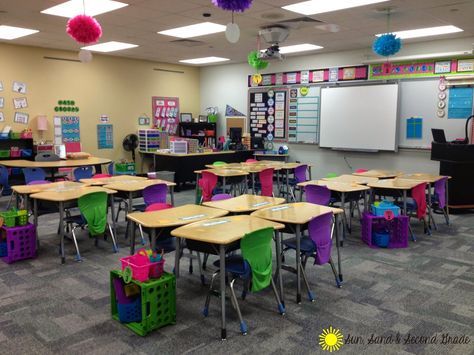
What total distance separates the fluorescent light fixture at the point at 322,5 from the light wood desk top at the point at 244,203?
9.00 ft

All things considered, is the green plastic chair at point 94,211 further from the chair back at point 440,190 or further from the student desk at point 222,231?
the chair back at point 440,190

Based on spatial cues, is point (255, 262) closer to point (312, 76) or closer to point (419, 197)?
point (419, 197)

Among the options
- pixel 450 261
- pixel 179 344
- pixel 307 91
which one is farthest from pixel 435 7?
pixel 179 344

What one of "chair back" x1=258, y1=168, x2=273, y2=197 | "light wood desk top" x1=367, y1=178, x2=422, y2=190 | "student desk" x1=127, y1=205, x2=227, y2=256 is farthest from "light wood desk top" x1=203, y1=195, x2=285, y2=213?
"chair back" x1=258, y1=168, x2=273, y2=197

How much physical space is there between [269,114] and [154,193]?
602cm

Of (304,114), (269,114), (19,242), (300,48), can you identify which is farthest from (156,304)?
(269,114)

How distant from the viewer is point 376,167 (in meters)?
8.85

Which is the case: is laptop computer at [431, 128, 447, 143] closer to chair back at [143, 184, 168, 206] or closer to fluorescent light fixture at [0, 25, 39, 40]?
chair back at [143, 184, 168, 206]

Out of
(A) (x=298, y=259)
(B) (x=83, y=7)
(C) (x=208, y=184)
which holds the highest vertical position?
(B) (x=83, y=7)

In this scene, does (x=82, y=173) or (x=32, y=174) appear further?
(x=82, y=173)

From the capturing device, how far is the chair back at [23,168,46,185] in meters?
6.44

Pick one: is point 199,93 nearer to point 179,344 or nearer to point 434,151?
point 434,151

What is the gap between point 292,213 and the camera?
3793 mm

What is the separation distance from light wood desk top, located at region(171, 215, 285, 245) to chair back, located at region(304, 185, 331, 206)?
1693 mm
